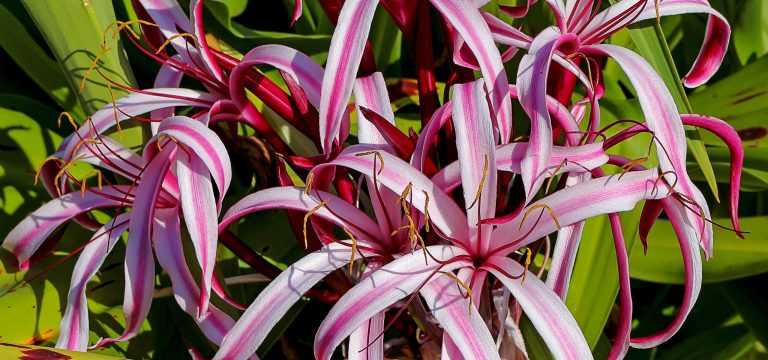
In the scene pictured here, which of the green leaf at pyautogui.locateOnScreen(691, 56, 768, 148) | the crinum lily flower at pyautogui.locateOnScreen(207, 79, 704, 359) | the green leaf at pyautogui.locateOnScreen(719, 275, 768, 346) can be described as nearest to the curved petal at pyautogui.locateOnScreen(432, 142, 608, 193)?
the crinum lily flower at pyautogui.locateOnScreen(207, 79, 704, 359)

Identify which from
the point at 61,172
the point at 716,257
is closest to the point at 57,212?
the point at 61,172

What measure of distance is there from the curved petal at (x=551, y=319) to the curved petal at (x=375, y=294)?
0.04 metres

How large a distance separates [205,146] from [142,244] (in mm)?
78

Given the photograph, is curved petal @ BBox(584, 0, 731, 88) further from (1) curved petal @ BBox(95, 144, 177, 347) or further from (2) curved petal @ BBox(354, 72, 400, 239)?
(1) curved petal @ BBox(95, 144, 177, 347)

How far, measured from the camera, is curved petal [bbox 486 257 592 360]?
410 mm

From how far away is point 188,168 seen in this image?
0.46 m

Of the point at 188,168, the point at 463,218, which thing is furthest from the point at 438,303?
the point at 188,168

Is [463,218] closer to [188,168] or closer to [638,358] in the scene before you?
[188,168]

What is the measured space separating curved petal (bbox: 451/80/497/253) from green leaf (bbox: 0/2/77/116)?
0.44 metres

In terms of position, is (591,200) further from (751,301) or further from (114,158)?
(751,301)

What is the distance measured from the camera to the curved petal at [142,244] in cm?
47

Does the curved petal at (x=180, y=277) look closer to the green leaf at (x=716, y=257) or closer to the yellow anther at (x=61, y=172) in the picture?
the yellow anther at (x=61, y=172)

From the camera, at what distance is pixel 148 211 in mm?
468

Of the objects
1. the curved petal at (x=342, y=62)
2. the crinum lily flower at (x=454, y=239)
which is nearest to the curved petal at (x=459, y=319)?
the crinum lily flower at (x=454, y=239)
